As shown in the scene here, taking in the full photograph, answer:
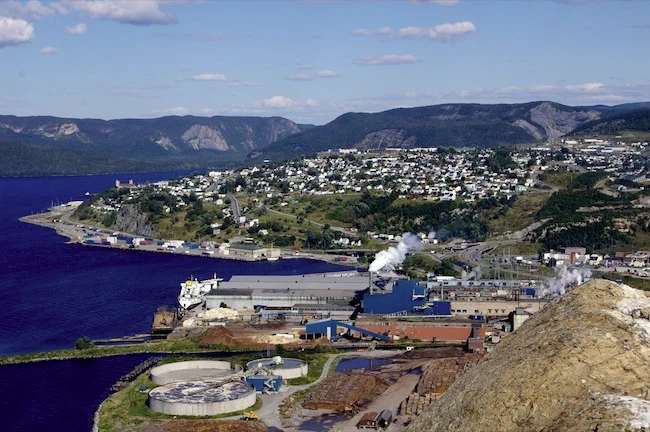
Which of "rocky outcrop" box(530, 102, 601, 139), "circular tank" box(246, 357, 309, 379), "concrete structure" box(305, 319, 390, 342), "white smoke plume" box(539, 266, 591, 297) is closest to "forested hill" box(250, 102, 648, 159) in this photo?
"rocky outcrop" box(530, 102, 601, 139)

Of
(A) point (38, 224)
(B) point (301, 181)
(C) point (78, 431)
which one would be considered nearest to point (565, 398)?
(C) point (78, 431)

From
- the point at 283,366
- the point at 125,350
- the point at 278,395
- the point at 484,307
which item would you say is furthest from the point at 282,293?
the point at 278,395

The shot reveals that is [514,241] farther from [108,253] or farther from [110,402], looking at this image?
[110,402]

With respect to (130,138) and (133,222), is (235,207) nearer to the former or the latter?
(133,222)

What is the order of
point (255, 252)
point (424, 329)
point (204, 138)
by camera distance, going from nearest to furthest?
1. point (424, 329)
2. point (255, 252)
3. point (204, 138)

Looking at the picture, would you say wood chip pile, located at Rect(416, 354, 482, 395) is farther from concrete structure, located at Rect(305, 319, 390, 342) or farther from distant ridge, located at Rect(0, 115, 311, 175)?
distant ridge, located at Rect(0, 115, 311, 175)

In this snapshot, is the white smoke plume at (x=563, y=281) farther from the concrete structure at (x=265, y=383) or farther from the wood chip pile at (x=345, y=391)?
the concrete structure at (x=265, y=383)
